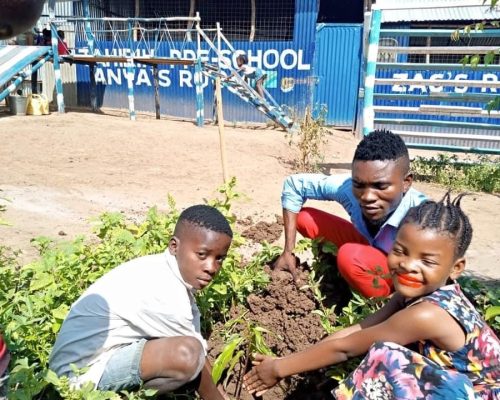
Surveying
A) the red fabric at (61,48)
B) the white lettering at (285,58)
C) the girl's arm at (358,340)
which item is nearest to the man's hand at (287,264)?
the girl's arm at (358,340)

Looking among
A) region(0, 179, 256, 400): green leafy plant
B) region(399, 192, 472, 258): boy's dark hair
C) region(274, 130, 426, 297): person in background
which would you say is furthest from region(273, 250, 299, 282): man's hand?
region(399, 192, 472, 258): boy's dark hair

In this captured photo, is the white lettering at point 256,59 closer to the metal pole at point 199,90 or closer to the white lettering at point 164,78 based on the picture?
the metal pole at point 199,90

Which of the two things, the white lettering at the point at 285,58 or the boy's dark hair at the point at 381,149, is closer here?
the boy's dark hair at the point at 381,149

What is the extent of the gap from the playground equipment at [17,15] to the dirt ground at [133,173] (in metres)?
1.97

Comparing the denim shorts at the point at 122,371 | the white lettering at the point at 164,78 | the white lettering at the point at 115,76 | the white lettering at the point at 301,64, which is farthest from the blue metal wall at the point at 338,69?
the denim shorts at the point at 122,371

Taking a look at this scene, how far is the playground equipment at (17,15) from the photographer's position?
3.13 ft

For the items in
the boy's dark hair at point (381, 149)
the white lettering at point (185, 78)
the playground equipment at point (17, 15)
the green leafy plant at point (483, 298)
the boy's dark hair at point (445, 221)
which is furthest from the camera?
the white lettering at point (185, 78)

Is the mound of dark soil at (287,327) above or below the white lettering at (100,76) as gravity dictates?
below

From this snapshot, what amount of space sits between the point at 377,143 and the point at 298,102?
10.2 m

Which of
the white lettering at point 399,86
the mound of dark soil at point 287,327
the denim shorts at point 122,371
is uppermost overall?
the white lettering at point 399,86

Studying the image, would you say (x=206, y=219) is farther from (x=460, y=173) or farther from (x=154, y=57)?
(x=154, y=57)

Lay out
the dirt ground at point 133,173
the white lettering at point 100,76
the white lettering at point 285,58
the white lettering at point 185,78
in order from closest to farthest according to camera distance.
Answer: the dirt ground at point 133,173 → the white lettering at point 285,58 → the white lettering at point 185,78 → the white lettering at point 100,76

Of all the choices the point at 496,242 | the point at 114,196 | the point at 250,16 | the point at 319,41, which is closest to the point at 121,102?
the point at 250,16

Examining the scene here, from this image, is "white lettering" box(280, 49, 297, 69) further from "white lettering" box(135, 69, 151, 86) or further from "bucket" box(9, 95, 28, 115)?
"bucket" box(9, 95, 28, 115)
